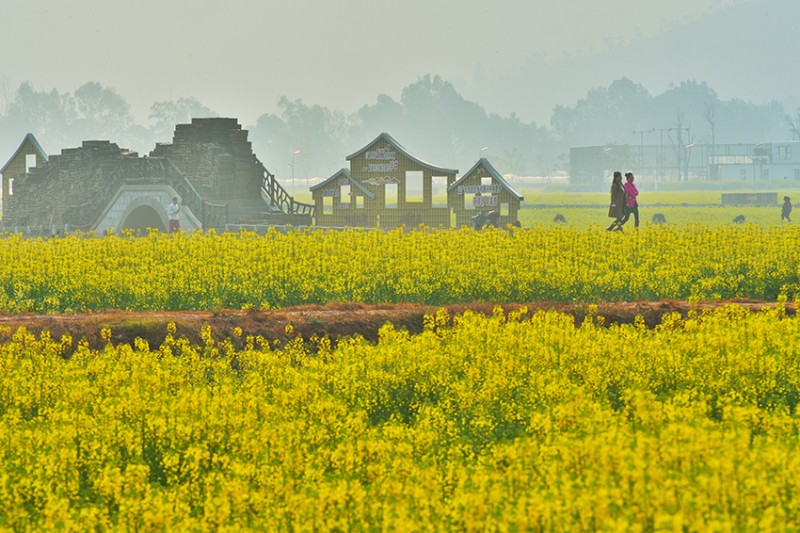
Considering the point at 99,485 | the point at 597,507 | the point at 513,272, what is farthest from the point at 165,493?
the point at 513,272

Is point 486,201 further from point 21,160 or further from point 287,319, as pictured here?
point 21,160

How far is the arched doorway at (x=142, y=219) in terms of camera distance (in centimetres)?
5538

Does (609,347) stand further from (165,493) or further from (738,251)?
(738,251)

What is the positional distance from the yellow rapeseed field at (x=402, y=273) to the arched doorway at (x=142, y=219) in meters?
27.0

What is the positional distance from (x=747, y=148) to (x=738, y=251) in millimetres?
144613

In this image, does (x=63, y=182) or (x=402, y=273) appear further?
(x=63, y=182)

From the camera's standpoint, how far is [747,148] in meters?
164

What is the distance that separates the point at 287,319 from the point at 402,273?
4.72m

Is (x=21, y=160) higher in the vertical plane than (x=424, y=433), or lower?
higher

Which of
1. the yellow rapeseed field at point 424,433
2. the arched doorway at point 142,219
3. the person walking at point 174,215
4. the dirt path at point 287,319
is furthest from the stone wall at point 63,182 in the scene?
the yellow rapeseed field at point 424,433

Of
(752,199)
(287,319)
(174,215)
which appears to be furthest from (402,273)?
(752,199)

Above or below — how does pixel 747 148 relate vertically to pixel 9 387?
above

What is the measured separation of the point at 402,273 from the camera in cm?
2370

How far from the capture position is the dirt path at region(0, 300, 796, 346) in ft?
61.0
